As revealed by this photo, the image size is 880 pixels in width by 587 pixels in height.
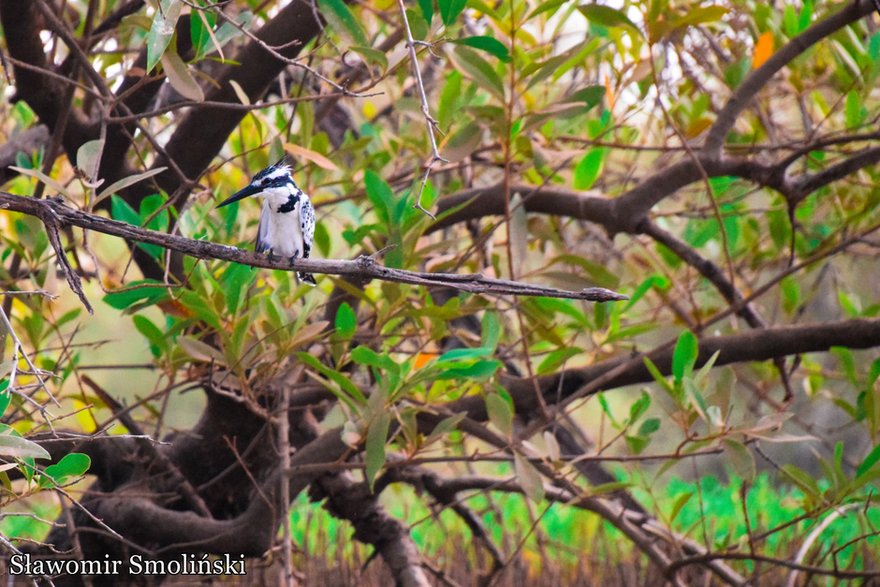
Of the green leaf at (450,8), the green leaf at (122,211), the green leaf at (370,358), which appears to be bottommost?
the green leaf at (370,358)

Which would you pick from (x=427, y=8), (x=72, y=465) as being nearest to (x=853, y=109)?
(x=427, y=8)

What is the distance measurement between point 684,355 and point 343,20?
0.86 meters

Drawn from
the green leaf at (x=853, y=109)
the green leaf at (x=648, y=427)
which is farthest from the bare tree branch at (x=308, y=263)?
the green leaf at (x=853, y=109)

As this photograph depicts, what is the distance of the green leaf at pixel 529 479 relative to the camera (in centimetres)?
163

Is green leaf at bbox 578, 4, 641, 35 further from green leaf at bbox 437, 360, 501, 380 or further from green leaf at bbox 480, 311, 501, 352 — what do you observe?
green leaf at bbox 437, 360, 501, 380

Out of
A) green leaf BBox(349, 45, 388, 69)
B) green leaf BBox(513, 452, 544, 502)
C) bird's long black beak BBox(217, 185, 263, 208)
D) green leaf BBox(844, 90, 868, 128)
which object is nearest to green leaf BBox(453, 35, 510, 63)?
green leaf BBox(349, 45, 388, 69)

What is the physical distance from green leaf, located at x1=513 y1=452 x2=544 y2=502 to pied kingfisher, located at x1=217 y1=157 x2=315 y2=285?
2.09 ft

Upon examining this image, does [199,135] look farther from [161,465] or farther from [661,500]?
[661,500]

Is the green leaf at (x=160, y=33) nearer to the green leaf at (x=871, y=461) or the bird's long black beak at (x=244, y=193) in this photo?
the bird's long black beak at (x=244, y=193)

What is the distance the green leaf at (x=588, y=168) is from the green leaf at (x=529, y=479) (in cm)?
70

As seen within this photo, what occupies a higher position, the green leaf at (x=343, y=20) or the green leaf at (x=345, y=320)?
the green leaf at (x=343, y=20)

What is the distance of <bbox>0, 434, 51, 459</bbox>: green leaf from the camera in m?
1.07

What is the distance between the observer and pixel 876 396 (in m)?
1.82

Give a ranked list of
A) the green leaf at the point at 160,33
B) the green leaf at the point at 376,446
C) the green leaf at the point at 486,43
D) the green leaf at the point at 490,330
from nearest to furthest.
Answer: the green leaf at the point at 160,33 → the green leaf at the point at 486,43 → the green leaf at the point at 376,446 → the green leaf at the point at 490,330
